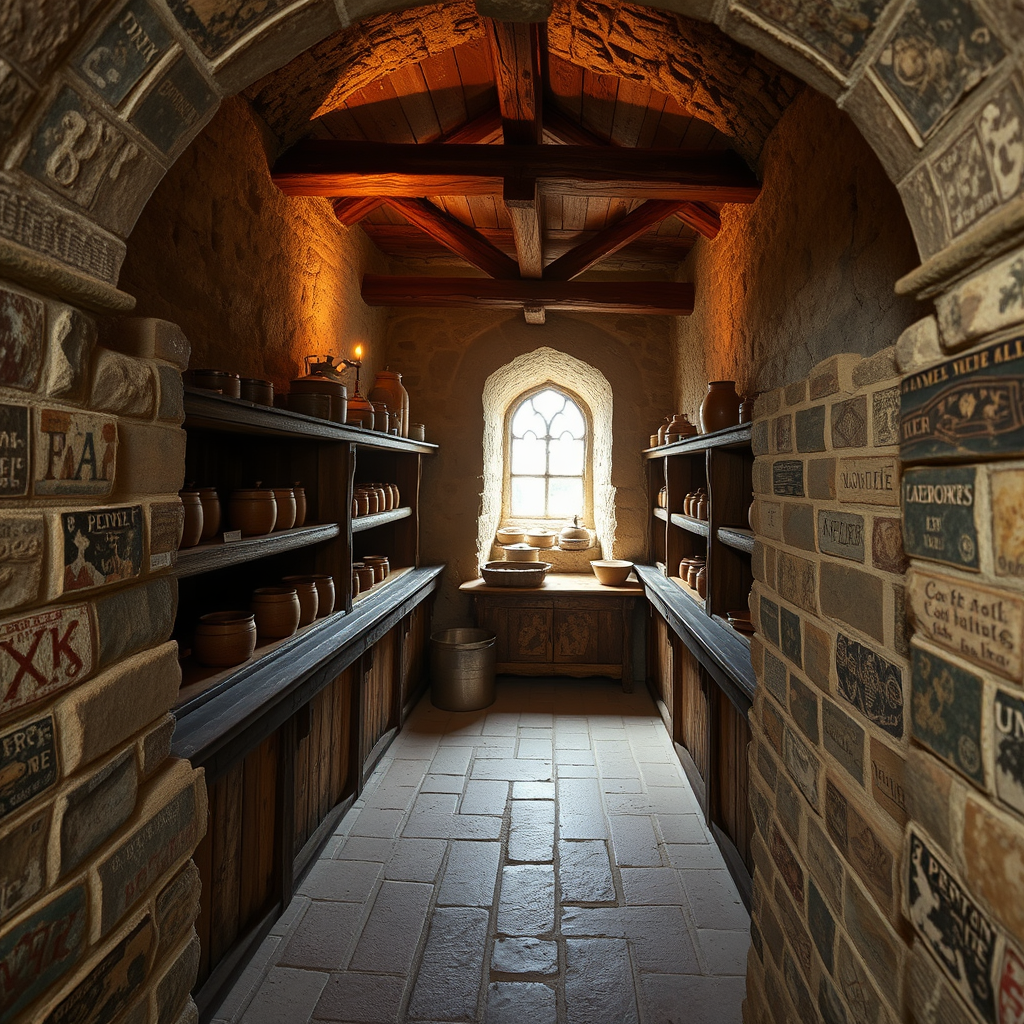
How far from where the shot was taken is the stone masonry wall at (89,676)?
786 mm

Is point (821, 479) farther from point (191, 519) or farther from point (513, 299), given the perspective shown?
point (513, 299)

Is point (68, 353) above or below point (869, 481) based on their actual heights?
above

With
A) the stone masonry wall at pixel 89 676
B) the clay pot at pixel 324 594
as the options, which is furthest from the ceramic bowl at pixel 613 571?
the stone masonry wall at pixel 89 676

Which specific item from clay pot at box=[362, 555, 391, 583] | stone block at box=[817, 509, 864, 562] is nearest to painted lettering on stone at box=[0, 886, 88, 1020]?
stone block at box=[817, 509, 864, 562]

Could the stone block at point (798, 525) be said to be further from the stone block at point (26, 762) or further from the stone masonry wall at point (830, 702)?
the stone block at point (26, 762)

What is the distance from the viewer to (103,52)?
2.59 ft

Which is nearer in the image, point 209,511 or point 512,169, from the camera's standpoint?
point 209,511

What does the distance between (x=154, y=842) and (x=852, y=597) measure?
1.31 metres

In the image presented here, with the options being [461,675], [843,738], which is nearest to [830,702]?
[843,738]

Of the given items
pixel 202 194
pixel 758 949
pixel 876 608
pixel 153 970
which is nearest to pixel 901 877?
pixel 876 608

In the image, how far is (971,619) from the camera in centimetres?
75

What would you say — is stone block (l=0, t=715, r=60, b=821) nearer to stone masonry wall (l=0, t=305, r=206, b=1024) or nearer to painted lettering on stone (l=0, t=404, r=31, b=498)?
stone masonry wall (l=0, t=305, r=206, b=1024)

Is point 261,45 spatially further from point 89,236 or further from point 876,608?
point 876,608

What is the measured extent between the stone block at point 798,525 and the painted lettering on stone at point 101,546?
130cm
